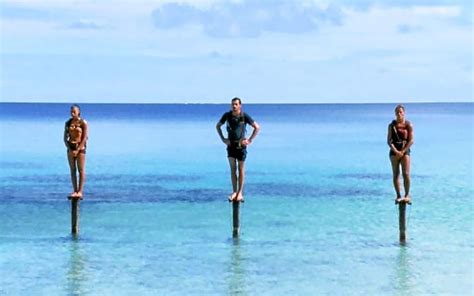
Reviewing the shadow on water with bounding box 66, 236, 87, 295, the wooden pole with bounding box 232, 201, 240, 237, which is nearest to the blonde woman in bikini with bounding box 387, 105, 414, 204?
the wooden pole with bounding box 232, 201, 240, 237

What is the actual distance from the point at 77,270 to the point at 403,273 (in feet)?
20.0

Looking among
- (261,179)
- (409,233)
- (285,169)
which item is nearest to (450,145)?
(285,169)

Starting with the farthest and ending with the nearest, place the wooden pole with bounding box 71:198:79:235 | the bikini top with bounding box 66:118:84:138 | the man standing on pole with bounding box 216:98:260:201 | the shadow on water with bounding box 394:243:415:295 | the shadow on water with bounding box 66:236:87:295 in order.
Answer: the wooden pole with bounding box 71:198:79:235, the bikini top with bounding box 66:118:84:138, the man standing on pole with bounding box 216:98:260:201, the shadow on water with bounding box 394:243:415:295, the shadow on water with bounding box 66:236:87:295

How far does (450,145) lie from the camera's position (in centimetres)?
6800

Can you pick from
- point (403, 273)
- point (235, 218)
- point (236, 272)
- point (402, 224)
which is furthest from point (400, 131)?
point (236, 272)

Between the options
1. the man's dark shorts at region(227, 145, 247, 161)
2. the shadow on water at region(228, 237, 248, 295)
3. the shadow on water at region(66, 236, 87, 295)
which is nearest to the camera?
the shadow on water at region(66, 236, 87, 295)

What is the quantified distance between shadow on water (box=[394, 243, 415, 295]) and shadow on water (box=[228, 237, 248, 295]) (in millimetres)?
2716

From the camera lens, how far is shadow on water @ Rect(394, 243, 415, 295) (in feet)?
59.1

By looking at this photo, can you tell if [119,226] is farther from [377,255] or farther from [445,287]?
[445,287]

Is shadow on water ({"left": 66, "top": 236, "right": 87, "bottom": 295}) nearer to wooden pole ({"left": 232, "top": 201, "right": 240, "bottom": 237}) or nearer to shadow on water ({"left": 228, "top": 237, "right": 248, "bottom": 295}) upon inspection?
shadow on water ({"left": 228, "top": 237, "right": 248, "bottom": 295})

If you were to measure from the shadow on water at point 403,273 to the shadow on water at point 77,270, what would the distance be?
5.48 m

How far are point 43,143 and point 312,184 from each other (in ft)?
125

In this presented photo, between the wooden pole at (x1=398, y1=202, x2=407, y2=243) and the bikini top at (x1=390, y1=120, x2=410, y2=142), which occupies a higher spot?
the bikini top at (x1=390, y1=120, x2=410, y2=142)

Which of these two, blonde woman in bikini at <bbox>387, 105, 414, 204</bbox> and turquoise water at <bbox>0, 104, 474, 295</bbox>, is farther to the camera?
blonde woman in bikini at <bbox>387, 105, 414, 204</bbox>
